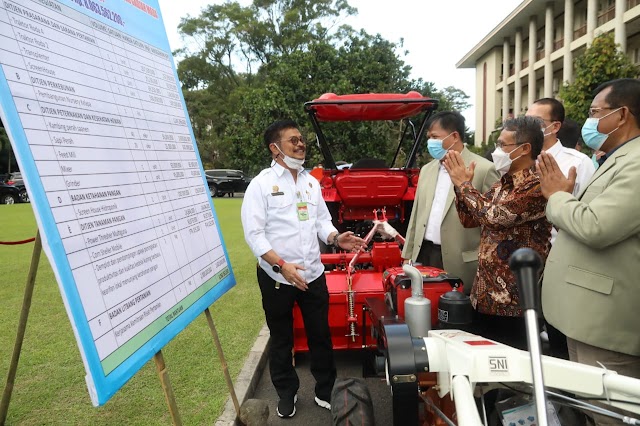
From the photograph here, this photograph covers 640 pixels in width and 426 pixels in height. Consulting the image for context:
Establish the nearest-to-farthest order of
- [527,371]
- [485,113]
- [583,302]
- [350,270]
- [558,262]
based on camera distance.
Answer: [527,371]
[583,302]
[558,262]
[350,270]
[485,113]

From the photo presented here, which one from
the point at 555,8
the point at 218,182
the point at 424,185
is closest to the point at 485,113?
the point at 555,8

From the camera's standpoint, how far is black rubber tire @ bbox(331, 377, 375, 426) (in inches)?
91.5

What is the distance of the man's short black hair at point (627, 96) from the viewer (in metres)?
2.13

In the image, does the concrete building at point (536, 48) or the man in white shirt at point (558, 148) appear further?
the concrete building at point (536, 48)

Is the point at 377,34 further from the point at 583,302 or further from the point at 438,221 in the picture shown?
the point at 583,302

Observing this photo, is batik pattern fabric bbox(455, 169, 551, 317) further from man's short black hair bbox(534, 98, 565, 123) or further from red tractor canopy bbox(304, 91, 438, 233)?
red tractor canopy bbox(304, 91, 438, 233)

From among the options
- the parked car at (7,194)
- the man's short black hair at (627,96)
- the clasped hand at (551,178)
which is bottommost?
the parked car at (7,194)

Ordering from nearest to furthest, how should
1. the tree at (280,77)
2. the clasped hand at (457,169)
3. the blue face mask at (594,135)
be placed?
1. the blue face mask at (594,135)
2. the clasped hand at (457,169)
3. the tree at (280,77)

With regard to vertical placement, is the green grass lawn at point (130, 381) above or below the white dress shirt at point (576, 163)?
below

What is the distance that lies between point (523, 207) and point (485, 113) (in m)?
40.2

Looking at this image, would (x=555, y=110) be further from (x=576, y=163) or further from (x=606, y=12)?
(x=606, y=12)

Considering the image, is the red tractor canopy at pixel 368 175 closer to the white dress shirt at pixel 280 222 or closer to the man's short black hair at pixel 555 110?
the man's short black hair at pixel 555 110

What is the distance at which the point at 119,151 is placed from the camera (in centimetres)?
203

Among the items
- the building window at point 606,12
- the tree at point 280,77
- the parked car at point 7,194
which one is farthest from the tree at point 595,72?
the parked car at point 7,194
